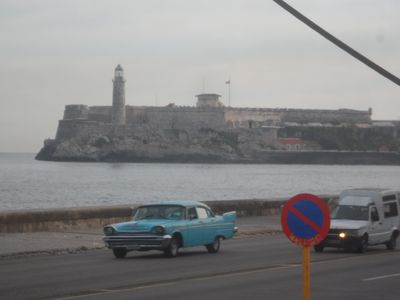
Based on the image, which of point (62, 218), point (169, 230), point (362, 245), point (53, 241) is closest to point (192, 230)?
point (169, 230)

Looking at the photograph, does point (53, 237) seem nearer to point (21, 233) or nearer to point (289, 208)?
point (21, 233)

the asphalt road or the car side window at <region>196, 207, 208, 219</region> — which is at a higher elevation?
the car side window at <region>196, 207, 208, 219</region>

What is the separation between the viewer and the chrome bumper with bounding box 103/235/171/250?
2309 cm

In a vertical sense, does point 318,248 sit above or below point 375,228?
below

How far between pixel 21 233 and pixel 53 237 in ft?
4.05

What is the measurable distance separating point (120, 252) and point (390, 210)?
765cm

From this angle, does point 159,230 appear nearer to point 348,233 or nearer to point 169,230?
point 169,230

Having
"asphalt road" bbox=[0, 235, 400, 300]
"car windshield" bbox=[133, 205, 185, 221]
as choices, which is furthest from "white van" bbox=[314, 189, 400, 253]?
"car windshield" bbox=[133, 205, 185, 221]

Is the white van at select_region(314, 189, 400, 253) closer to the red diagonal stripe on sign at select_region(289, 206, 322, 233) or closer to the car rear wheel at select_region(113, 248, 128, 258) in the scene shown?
the car rear wheel at select_region(113, 248, 128, 258)

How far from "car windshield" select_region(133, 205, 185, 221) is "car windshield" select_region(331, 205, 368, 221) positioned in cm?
450

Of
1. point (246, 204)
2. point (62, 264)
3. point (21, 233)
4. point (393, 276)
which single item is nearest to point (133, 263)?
point (62, 264)

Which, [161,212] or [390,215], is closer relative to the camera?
[161,212]

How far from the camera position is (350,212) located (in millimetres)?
26625

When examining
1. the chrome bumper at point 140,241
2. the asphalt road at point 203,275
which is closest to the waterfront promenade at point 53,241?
Result: the asphalt road at point 203,275
